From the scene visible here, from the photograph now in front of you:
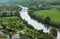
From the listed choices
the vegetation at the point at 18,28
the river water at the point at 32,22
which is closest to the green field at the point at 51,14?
the river water at the point at 32,22

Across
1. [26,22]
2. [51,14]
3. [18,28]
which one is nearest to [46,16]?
[51,14]

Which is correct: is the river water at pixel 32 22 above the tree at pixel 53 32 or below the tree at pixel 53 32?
above

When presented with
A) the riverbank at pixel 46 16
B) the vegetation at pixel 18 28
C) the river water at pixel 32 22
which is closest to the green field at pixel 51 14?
the riverbank at pixel 46 16

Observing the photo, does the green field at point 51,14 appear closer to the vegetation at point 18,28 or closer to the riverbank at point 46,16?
the riverbank at point 46,16

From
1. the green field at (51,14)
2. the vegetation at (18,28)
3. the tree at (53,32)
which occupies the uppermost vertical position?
the green field at (51,14)

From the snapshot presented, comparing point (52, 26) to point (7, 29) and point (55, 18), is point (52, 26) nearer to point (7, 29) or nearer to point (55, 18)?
point (55, 18)

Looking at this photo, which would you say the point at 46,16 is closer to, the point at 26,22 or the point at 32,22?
the point at 32,22

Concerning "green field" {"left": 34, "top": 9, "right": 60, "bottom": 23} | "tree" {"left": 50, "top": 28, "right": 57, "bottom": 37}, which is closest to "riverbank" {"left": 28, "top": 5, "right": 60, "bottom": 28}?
"green field" {"left": 34, "top": 9, "right": 60, "bottom": 23}

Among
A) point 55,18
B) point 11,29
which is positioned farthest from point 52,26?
point 11,29

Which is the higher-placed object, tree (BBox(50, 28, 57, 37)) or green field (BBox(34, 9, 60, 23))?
green field (BBox(34, 9, 60, 23))

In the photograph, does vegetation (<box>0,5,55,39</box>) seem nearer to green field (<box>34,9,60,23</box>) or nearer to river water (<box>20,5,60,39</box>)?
river water (<box>20,5,60,39</box>)

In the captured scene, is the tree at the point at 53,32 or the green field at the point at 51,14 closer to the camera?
the tree at the point at 53,32

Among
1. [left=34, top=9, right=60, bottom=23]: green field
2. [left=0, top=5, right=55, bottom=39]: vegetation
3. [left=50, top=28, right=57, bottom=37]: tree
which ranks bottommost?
[left=50, top=28, right=57, bottom=37]: tree
